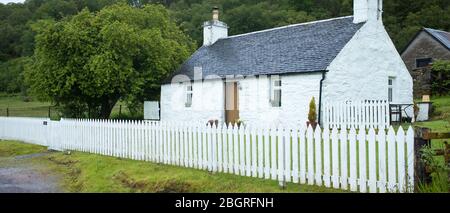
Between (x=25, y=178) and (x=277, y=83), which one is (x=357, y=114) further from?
(x=25, y=178)

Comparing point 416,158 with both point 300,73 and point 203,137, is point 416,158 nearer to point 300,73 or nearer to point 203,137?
point 203,137

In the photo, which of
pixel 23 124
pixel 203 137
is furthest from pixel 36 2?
pixel 203 137

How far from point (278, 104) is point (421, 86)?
16.5 meters

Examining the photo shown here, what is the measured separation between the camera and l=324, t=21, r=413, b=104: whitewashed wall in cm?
1670

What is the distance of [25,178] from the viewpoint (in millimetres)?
9336

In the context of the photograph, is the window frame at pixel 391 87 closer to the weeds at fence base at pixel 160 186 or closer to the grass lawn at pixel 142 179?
the grass lawn at pixel 142 179

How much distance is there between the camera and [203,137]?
8836mm

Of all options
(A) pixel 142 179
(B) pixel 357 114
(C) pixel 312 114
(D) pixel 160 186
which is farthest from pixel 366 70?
(D) pixel 160 186

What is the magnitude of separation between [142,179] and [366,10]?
13315mm

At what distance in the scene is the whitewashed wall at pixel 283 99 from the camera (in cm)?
1677

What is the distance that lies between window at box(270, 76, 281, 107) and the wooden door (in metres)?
2.10

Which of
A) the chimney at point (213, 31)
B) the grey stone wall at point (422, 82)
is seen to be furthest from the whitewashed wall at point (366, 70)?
the grey stone wall at point (422, 82)

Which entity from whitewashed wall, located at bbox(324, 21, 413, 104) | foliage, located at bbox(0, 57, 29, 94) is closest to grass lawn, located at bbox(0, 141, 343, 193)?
whitewashed wall, located at bbox(324, 21, 413, 104)
